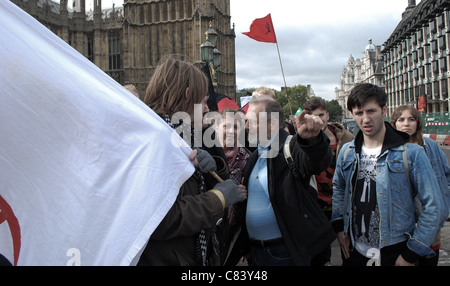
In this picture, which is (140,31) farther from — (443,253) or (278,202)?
(278,202)

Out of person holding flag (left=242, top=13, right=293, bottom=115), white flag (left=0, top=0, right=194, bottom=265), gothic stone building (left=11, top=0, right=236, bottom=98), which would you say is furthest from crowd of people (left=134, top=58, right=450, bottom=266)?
gothic stone building (left=11, top=0, right=236, bottom=98)

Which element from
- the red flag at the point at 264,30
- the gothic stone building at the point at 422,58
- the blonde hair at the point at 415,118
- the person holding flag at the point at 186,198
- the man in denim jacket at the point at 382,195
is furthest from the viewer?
the gothic stone building at the point at 422,58

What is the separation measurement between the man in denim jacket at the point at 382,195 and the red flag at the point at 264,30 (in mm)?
4349

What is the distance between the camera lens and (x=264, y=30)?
6.50 m

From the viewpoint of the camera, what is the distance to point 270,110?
2.36 meters

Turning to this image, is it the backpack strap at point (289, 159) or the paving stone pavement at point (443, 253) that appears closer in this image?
the backpack strap at point (289, 159)

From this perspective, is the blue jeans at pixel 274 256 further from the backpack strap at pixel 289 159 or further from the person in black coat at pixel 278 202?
the backpack strap at pixel 289 159

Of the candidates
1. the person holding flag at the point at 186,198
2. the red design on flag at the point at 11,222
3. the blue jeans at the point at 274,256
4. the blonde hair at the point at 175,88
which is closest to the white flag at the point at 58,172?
the red design on flag at the point at 11,222

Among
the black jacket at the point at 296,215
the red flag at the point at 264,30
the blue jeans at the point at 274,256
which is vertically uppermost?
the red flag at the point at 264,30

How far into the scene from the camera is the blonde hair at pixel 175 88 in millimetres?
1910

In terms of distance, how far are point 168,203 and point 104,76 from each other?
69 cm

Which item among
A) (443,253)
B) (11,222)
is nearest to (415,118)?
(443,253)
